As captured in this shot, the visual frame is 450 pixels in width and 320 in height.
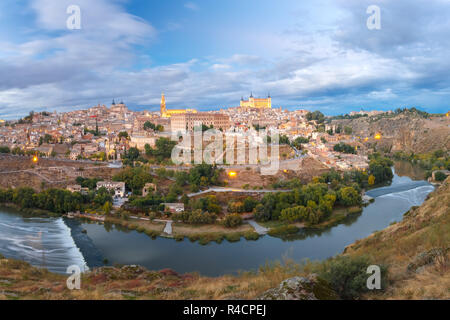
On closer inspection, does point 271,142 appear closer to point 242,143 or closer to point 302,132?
point 242,143

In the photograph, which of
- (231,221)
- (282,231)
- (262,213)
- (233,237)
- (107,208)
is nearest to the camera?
(233,237)

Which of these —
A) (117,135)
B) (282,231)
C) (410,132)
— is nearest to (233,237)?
(282,231)

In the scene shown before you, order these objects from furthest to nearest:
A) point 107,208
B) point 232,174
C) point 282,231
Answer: point 232,174
point 107,208
point 282,231

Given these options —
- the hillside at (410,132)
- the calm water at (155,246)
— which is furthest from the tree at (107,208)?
the hillside at (410,132)

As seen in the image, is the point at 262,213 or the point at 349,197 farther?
the point at 349,197

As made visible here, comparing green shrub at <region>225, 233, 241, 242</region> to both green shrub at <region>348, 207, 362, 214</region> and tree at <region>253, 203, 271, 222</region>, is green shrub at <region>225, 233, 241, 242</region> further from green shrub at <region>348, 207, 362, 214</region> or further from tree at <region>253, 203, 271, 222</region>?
green shrub at <region>348, 207, 362, 214</region>

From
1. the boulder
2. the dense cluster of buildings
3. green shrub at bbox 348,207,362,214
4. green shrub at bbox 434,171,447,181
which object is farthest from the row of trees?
the boulder

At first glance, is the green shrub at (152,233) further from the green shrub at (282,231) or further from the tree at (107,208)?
the green shrub at (282,231)

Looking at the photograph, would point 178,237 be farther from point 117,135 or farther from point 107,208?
point 117,135

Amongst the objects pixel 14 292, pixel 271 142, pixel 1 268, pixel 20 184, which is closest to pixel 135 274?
pixel 14 292
